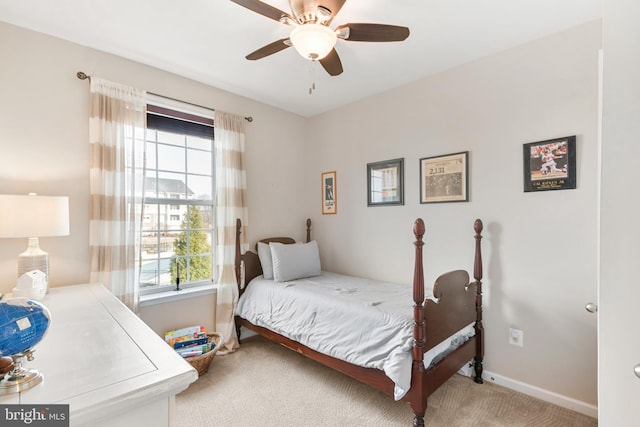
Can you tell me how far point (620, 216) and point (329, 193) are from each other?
2817 mm

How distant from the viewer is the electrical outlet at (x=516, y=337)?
2172 millimetres

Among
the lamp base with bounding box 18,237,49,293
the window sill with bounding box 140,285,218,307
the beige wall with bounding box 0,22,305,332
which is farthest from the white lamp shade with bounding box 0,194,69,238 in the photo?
the window sill with bounding box 140,285,218,307

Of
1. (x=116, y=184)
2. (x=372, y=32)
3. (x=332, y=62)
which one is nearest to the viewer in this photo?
(x=372, y=32)

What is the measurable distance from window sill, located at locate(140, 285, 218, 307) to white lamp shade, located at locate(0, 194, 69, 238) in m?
0.93

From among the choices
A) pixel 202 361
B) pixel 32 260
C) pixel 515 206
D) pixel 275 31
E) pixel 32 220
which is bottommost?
pixel 202 361

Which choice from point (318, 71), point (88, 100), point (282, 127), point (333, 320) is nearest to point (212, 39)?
point (318, 71)

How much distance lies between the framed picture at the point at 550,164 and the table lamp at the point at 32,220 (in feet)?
10.2

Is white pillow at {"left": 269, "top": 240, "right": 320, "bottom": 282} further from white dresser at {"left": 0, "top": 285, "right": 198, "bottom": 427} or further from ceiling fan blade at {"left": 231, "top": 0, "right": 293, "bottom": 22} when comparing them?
ceiling fan blade at {"left": 231, "top": 0, "right": 293, "bottom": 22}

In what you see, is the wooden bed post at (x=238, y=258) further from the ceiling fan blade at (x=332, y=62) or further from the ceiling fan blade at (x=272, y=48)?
the ceiling fan blade at (x=332, y=62)

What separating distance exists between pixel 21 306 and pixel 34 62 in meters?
2.20

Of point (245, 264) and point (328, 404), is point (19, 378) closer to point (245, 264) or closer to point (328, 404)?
point (328, 404)

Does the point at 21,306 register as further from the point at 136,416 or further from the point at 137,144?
the point at 137,144

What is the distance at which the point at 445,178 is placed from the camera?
255 cm

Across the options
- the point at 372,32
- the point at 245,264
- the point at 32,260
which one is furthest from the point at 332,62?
the point at 32,260
